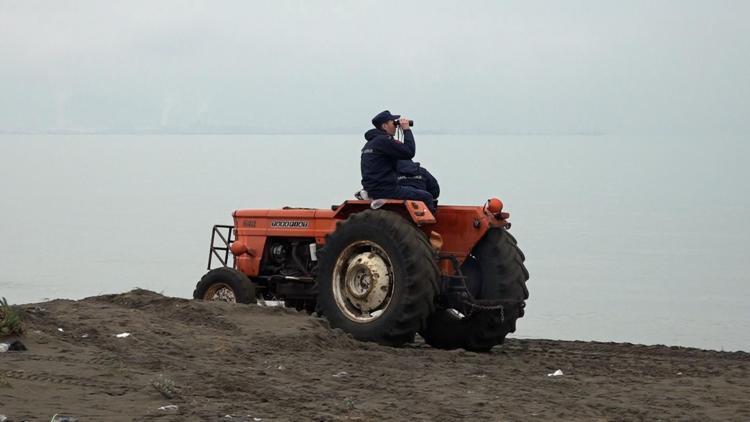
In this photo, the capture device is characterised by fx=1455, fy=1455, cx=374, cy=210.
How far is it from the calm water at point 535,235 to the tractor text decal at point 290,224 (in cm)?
627

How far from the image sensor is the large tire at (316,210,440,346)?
12.5m

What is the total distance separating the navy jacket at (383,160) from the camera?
43.0 feet

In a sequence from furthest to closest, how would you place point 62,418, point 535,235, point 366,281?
point 535,235 → point 366,281 → point 62,418

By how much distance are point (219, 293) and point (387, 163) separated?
2380 mm

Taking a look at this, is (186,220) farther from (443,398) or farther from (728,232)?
(443,398)

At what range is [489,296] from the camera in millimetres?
13180

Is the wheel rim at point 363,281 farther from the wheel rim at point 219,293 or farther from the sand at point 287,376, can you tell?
the wheel rim at point 219,293

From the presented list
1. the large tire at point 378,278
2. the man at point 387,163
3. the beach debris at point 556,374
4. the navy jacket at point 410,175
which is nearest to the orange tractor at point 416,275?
the large tire at point 378,278

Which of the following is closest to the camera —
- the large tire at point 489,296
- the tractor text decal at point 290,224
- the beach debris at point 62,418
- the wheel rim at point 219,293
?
the beach debris at point 62,418

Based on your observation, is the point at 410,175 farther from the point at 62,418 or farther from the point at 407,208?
the point at 62,418

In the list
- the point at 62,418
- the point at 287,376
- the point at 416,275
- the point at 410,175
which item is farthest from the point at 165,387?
the point at 410,175

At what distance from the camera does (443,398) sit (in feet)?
31.7

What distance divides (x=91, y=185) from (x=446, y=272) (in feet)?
177

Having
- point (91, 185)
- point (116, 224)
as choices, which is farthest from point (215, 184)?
point (116, 224)
